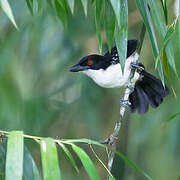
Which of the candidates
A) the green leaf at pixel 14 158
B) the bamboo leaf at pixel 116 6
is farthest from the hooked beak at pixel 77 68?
the green leaf at pixel 14 158

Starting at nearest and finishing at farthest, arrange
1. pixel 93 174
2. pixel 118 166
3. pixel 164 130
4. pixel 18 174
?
pixel 18 174 → pixel 93 174 → pixel 164 130 → pixel 118 166

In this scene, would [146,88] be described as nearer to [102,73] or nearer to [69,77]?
[102,73]

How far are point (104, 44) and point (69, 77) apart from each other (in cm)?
61

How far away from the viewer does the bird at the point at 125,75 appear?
2.89 m

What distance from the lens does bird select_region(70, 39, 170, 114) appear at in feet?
9.50

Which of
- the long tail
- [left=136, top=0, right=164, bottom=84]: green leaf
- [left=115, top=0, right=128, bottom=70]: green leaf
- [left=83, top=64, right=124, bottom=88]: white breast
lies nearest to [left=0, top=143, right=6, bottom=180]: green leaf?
[left=115, top=0, right=128, bottom=70]: green leaf

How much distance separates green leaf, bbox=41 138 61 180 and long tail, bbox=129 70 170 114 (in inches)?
69.1

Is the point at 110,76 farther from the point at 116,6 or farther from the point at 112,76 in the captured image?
the point at 116,6

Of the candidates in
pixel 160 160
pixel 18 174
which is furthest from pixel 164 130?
pixel 18 174

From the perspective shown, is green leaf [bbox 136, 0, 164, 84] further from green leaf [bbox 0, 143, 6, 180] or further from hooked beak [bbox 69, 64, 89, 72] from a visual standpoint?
hooked beak [bbox 69, 64, 89, 72]

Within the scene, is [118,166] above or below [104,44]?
below

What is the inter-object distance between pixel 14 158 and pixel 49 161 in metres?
0.13

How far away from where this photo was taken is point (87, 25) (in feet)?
15.3

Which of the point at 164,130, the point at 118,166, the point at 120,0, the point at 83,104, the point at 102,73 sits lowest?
the point at 118,166
